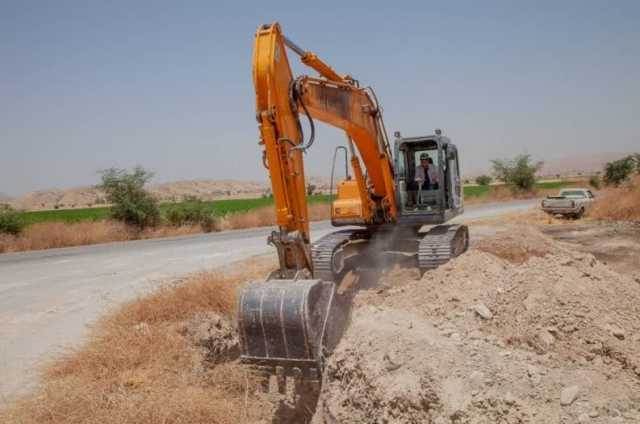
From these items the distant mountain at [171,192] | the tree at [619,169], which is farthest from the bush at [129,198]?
the distant mountain at [171,192]

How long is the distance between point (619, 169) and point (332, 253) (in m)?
42.8

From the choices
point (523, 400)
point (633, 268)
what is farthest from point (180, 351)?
point (633, 268)

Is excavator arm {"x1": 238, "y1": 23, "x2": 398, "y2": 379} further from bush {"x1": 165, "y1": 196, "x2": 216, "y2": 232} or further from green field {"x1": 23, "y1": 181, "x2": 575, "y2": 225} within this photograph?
green field {"x1": 23, "y1": 181, "x2": 575, "y2": 225}

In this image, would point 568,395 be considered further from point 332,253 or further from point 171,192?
point 171,192

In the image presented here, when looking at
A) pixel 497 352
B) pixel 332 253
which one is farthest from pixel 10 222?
pixel 497 352

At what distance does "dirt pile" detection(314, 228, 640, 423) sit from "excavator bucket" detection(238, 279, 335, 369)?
34cm

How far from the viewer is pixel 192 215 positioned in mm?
26422

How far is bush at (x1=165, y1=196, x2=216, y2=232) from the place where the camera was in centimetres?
2609

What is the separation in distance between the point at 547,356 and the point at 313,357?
7.00ft

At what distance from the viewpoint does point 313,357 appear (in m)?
4.99

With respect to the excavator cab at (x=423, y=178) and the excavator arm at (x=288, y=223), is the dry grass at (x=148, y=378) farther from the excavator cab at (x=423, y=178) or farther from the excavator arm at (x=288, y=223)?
the excavator cab at (x=423, y=178)

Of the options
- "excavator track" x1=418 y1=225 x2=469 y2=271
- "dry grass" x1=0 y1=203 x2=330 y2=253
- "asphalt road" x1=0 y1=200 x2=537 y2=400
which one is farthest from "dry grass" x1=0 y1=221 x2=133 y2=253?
"excavator track" x1=418 y1=225 x2=469 y2=271

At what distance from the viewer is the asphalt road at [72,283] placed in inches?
285

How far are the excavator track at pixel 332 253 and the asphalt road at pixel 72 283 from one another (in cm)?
372
